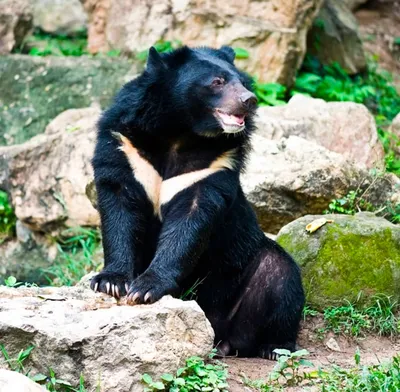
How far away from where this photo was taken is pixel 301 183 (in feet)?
22.6

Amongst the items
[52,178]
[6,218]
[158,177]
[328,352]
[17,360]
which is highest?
[158,177]

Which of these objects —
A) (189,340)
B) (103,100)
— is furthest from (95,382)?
(103,100)

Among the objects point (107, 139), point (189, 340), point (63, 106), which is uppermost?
point (107, 139)

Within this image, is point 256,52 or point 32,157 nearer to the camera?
point 32,157

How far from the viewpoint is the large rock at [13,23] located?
1143 cm

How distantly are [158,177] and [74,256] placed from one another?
11.7ft

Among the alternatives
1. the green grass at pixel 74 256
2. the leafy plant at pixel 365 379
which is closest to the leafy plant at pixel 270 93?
the green grass at pixel 74 256

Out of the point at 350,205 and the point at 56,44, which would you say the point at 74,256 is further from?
the point at 56,44

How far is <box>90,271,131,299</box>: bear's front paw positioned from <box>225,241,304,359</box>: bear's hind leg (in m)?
0.97

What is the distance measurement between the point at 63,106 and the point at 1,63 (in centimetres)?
117

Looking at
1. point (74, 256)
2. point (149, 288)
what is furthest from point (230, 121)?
point (74, 256)

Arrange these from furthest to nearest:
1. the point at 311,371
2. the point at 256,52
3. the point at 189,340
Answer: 1. the point at 256,52
2. the point at 311,371
3. the point at 189,340

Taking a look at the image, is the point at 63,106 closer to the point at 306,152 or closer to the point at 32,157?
the point at 32,157

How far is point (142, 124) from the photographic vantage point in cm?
513
